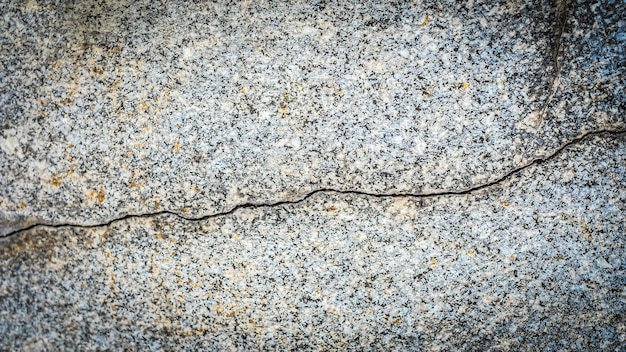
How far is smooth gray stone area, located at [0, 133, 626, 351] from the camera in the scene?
90cm

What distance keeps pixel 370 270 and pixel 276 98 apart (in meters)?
0.48

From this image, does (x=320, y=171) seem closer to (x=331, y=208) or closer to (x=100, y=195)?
(x=331, y=208)

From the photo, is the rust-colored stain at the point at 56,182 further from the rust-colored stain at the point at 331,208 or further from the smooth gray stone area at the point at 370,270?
the rust-colored stain at the point at 331,208

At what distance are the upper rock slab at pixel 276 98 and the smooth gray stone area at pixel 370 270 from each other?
60 mm

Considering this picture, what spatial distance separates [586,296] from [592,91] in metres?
0.49

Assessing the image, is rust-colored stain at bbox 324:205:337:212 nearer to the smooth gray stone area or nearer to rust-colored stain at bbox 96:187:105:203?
the smooth gray stone area

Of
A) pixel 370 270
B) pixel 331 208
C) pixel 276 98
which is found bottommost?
pixel 370 270

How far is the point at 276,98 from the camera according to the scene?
0.92 metres

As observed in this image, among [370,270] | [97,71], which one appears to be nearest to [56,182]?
[97,71]

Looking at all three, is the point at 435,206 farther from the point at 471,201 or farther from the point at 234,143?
the point at 234,143

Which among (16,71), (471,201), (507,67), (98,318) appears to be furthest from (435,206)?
(16,71)

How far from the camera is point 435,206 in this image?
2.98 feet

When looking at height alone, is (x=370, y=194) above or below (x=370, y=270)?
above

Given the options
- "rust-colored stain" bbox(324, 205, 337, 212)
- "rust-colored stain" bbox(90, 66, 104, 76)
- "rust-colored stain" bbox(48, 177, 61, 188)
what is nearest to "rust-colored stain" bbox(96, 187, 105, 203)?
"rust-colored stain" bbox(48, 177, 61, 188)
